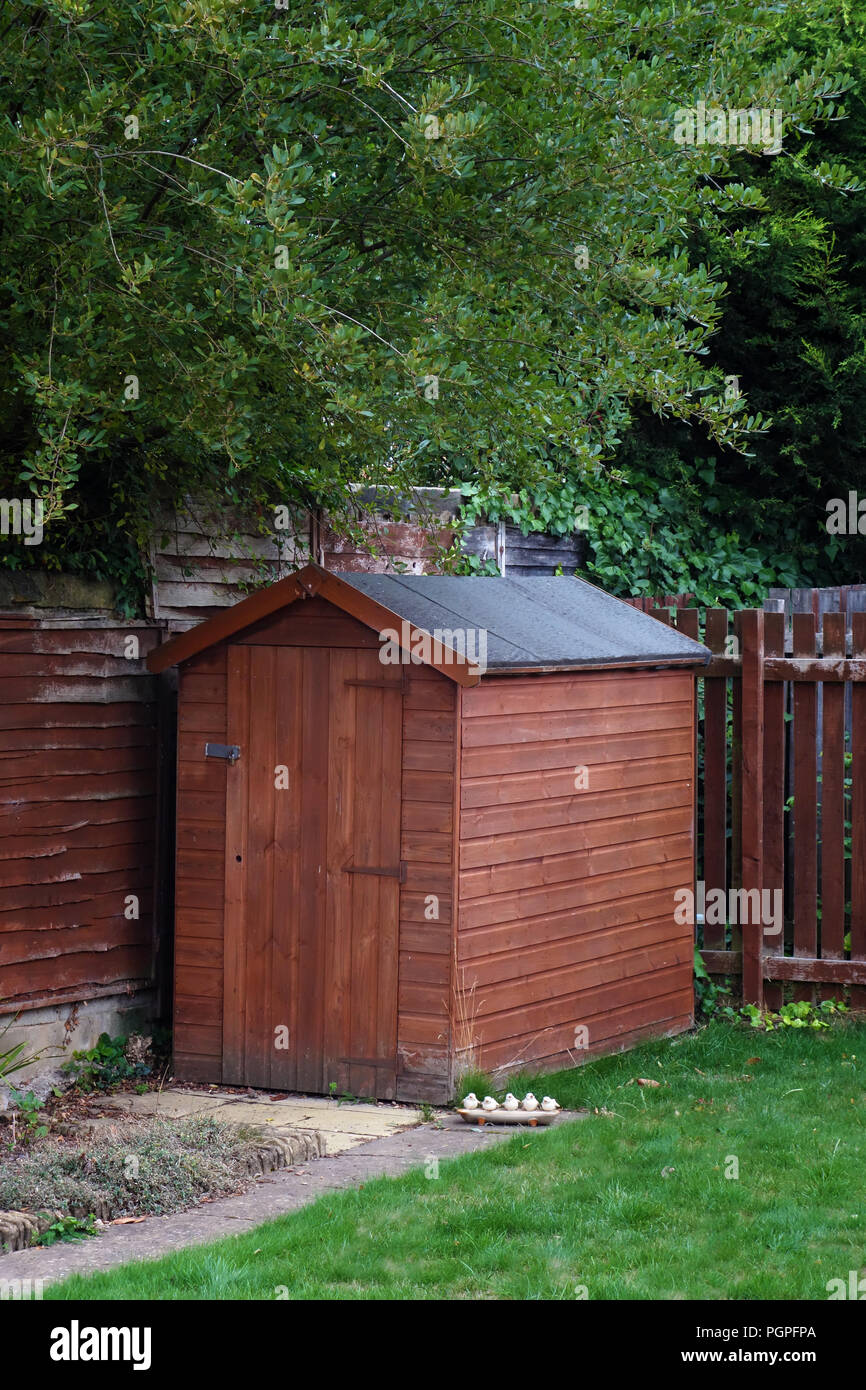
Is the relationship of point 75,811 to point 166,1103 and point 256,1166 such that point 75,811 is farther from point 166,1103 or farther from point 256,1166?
point 256,1166

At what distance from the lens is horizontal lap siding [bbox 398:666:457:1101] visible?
681cm

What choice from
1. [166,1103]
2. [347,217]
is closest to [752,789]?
[166,1103]

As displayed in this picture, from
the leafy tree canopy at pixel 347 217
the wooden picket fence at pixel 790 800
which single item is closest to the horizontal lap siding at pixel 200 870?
the leafy tree canopy at pixel 347 217

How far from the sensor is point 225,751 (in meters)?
7.37

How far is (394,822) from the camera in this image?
6.95 m

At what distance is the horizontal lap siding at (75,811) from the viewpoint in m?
7.13

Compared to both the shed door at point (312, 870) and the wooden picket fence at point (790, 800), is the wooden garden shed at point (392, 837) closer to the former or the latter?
the shed door at point (312, 870)

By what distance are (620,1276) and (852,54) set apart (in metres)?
9.46

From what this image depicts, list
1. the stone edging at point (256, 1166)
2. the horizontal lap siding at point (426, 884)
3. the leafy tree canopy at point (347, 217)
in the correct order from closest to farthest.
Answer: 1. the stone edging at point (256, 1166)
2. the leafy tree canopy at point (347, 217)
3. the horizontal lap siding at point (426, 884)

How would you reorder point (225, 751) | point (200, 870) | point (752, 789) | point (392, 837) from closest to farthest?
point (392, 837) → point (225, 751) → point (200, 870) → point (752, 789)

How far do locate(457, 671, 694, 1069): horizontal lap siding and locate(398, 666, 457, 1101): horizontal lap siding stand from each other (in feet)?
0.24

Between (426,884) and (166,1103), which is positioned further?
(166,1103)

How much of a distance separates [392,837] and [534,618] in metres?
1.54

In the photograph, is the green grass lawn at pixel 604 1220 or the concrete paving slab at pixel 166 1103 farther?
the concrete paving slab at pixel 166 1103
